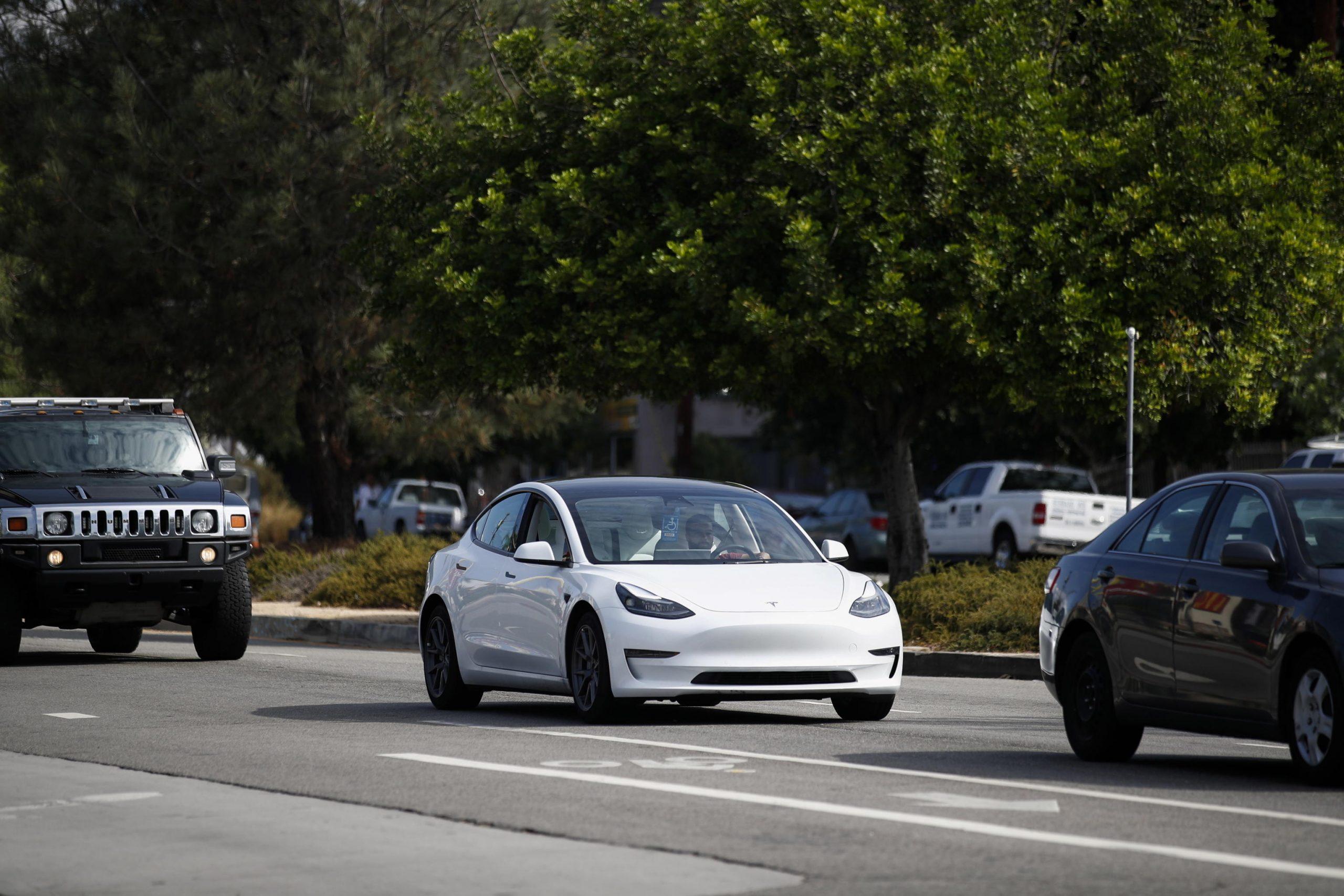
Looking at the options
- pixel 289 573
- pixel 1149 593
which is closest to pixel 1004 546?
pixel 289 573

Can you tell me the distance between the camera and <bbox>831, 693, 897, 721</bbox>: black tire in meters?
12.2

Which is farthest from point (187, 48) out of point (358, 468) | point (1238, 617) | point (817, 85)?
point (1238, 617)

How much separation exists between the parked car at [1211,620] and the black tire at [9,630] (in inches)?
361

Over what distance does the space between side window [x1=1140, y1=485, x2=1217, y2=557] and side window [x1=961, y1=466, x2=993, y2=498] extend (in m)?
22.2

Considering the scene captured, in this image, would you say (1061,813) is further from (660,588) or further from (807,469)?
(807,469)

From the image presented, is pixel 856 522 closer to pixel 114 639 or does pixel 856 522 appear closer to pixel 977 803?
pixel 114 639

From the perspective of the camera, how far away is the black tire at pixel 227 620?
17438mm

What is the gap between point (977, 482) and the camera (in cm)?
3297

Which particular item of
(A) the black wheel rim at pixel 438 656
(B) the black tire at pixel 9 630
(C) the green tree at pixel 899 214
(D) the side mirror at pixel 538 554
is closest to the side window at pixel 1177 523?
(D) the side mirror at pixel 538 554

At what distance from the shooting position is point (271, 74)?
3106cm

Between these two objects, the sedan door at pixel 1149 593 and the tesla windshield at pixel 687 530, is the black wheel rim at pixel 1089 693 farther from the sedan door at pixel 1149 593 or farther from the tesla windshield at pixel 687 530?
the tesla windshield at pixel 687 530

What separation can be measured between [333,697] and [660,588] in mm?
3543

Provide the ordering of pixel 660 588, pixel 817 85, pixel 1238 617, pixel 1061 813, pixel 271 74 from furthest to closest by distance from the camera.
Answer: pixel 271 74
pixel 817 85
pixel 660 588
pixel 1238 617
pixel 1061 813

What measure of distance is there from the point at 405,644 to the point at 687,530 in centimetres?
991
